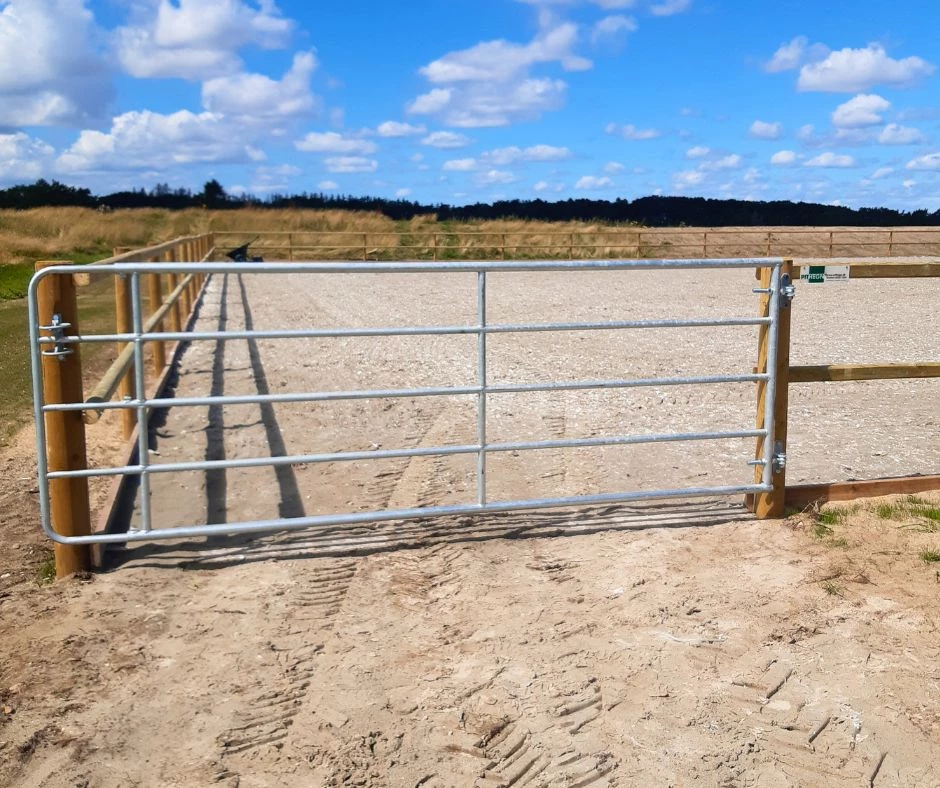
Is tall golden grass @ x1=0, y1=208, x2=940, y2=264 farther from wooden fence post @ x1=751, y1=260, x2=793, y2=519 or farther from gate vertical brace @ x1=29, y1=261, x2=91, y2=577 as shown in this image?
gate vertical brace @ x1=29, y1=261, x2=91, y2=577

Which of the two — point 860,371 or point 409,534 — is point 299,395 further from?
point 860,371

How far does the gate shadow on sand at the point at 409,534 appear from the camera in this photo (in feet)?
14.9

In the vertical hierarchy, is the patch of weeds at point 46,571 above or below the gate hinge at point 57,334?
below

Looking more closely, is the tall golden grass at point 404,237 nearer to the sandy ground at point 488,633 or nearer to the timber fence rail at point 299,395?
the sandy ground at point 488,633

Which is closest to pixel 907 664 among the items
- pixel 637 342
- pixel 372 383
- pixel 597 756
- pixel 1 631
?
pixel 597 756

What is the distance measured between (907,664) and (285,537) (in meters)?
2.87

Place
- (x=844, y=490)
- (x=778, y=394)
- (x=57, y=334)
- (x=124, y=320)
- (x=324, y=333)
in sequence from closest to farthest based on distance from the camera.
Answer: (x=57, y=334), (x=324, y=333), (x=778, y=394), (x=844, y=490), (x=124, y=320)

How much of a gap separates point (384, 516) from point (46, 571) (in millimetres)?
1572

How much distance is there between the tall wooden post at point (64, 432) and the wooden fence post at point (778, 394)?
3350 mm

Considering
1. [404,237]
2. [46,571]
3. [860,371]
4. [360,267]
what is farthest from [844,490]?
[404,237]

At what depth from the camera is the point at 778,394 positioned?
4.96m

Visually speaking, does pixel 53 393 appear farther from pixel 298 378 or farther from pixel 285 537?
pixel 298 378

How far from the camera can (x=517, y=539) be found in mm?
4754

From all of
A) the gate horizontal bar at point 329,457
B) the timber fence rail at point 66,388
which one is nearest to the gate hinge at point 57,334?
the timber fence rail at point 66,388
